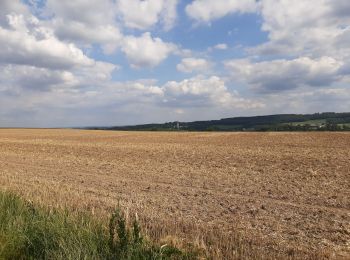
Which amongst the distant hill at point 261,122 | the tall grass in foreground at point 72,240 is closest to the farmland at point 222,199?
the tall grass in foreground at point 72,240

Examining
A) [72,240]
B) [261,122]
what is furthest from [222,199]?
[261,122]

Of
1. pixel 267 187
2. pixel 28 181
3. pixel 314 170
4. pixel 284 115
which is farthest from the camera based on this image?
pixel 284 115

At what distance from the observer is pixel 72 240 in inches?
273

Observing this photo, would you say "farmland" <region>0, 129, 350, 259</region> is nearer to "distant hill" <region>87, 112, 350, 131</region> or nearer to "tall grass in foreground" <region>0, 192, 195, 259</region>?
"tall grass in foreground" <region>0, 192, 195, 259</region>

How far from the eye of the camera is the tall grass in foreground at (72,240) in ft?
21.6

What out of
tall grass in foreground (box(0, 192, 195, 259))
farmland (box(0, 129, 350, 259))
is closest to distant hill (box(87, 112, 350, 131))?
farmland (box(0, 129, 350, 259))

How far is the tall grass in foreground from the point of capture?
6.57 m

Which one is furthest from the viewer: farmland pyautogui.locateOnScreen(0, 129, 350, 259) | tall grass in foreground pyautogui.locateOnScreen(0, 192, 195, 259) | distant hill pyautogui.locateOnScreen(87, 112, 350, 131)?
distant hill pyautogui.locateOnScreen(87, 112, 350, 131)

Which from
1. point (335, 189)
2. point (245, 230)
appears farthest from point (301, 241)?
Answer: point (335, 189)

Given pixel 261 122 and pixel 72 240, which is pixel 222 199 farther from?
pixel 261 122

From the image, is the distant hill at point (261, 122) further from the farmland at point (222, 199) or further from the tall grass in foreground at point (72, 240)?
the tall grass in foreground at point (72, 240)

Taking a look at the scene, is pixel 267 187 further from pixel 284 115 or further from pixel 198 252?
pixel 284 115

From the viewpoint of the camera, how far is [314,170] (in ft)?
69.2

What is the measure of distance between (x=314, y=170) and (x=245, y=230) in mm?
12981
